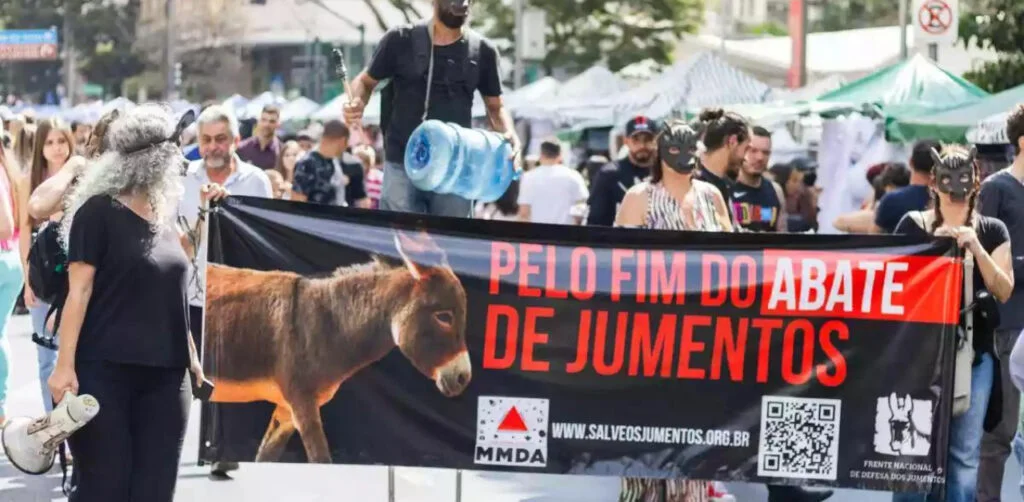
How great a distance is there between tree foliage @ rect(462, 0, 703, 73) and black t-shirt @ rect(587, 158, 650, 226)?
45949 mm

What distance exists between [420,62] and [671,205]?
1.44 metres

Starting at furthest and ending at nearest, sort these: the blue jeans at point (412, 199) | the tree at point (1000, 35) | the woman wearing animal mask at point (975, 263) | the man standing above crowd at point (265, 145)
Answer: the tree at point (1000, 35)
the man standing above crowd at point (265, 145)
the blue jeans at point (412, 199)
the woman wearing animal mask at point (975, 263)

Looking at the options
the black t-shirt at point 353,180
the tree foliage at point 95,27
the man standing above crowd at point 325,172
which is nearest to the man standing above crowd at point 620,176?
the man standing above crowd at point 325,172

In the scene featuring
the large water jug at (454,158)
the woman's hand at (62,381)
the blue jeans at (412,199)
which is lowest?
the woman's hand at (62,381)

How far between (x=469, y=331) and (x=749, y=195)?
3.39 metres

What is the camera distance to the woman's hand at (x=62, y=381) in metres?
6.36

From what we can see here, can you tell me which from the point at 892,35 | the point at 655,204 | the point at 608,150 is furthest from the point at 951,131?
the point at 892,35

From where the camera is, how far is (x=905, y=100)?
22.3m

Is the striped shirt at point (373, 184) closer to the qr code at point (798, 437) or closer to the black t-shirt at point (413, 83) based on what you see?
the black t-shirt at point (413, 83)

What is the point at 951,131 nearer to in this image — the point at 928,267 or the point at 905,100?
the point at 905,100

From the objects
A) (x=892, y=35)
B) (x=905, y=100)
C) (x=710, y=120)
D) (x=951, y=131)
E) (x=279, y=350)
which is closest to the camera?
(x=279, y=350)

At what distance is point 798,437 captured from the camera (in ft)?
25.1

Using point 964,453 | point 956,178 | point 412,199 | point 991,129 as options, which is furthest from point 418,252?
point 991,129

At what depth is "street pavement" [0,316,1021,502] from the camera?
372 inches
